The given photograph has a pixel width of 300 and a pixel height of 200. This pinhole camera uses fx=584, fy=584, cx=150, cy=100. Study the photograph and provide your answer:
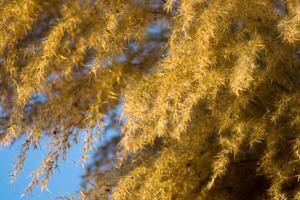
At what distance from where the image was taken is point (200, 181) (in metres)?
3.60

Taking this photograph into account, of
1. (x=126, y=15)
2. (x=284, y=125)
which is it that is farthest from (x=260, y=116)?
(x=126, y=15)

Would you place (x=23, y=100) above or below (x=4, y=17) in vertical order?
below

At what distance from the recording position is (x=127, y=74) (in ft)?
13.5

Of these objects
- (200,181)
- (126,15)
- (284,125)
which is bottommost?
(200,181)

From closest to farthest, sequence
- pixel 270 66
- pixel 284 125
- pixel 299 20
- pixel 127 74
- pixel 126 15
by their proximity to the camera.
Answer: pixel 299 20
pixel 270 66
pixel 284 125
pixel 126 15
pixel 127 74

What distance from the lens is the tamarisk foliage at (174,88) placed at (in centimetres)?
304

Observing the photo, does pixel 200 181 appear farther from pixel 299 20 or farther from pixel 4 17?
pixel 4 17

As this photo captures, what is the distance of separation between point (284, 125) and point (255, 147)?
353mm

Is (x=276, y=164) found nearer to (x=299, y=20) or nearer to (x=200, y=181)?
(x=200, y=181)

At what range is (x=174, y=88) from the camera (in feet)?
9.70

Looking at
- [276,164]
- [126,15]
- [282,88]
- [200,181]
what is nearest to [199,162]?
[200,181]

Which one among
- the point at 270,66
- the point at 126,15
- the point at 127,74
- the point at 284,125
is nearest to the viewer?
the point at 270,66

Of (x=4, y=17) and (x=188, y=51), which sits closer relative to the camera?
(x=188, y=51)

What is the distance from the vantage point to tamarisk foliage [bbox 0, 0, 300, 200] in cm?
304
